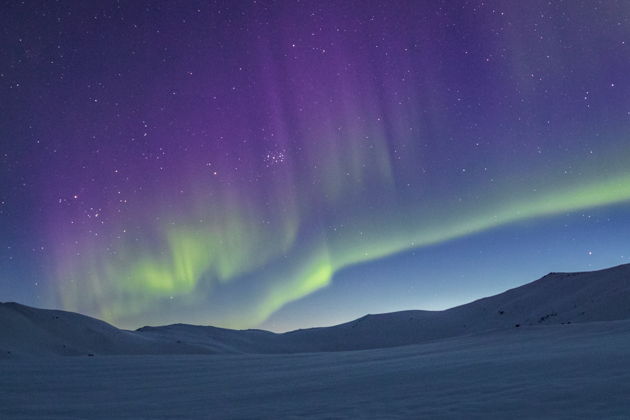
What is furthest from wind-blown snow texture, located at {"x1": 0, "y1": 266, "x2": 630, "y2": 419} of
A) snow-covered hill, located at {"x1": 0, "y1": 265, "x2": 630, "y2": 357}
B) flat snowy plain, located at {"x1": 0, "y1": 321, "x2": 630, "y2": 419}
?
snow-covered hill, located at {"x1": 0, "y1": 265, "x2": 630, "y2": 357}

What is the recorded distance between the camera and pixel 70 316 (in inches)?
1225

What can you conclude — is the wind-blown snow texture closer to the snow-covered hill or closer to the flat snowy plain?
the flat snowy plain

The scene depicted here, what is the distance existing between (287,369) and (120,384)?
3.12 meters

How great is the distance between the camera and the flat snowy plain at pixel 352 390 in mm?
4238

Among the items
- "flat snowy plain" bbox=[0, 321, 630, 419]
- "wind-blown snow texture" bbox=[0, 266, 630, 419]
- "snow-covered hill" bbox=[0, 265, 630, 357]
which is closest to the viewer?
"flat snowy plain" bbox=[0, 321, 630, 419]

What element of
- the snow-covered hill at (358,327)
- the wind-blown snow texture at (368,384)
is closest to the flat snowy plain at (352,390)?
the wind-blown snow texture at (368,384)

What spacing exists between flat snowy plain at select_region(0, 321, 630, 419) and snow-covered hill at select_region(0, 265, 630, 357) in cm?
1423

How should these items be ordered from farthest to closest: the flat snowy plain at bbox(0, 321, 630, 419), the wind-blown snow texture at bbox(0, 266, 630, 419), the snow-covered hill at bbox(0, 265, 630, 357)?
1. the snow-covered hill at bbox(0, 265, 630, 357)
2. the wind-blown snow texture at bbox(0, 266, 630, 419)
3. the flat snowy plain at bbox(0, 321, 630, 419)

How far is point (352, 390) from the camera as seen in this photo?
5.84 meters

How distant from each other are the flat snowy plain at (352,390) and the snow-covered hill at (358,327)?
560 inches

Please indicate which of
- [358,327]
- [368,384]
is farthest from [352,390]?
[358,327]

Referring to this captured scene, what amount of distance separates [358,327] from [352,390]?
3703 cm

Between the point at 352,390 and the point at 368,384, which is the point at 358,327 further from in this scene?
the point at 352,390

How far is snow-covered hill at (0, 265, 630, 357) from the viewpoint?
26078 mm
